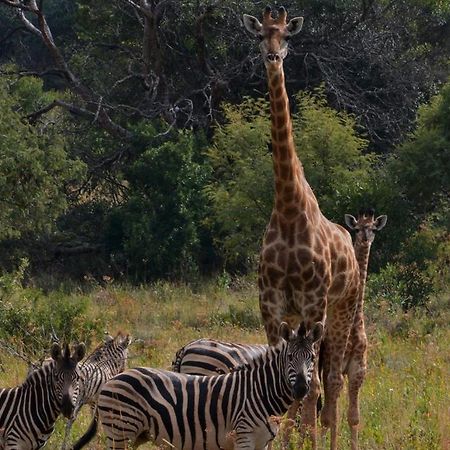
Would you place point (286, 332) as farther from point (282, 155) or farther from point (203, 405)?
point (282, 155)

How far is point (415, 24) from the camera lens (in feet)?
82.2

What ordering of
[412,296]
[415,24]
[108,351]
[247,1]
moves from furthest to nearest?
1. [415,24]
2. [247,1]
3. [412,296]
4. [108,351]

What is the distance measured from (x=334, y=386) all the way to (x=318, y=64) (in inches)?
567

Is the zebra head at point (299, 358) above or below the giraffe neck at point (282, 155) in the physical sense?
below

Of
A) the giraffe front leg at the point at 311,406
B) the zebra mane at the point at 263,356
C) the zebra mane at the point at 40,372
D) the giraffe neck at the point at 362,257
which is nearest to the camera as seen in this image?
the zebra mane at the point at 263,356

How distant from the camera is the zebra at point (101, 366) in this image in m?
8.90

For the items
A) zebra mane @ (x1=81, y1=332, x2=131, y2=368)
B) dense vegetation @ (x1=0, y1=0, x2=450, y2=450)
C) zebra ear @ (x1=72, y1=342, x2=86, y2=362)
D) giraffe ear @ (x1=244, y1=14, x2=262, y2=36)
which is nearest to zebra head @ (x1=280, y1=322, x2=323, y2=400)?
zebra ear @ (x1=72, y1=342, x2=86, y2=362)

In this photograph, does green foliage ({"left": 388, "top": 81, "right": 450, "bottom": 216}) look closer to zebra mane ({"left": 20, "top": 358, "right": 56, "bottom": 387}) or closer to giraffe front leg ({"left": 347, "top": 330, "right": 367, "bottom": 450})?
giraffe front leg ({"left": 347, "top": 330, "right": 367, "bottom": 450})

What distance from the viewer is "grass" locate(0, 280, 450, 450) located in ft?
28.5

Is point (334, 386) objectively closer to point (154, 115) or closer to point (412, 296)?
point (412, 296)

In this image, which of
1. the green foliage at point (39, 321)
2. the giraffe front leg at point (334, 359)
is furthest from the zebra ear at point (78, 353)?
the green foliage at point (39, 321)

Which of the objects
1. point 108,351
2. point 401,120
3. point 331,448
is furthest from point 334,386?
point 401,120

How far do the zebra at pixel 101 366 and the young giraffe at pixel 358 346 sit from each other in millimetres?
1930

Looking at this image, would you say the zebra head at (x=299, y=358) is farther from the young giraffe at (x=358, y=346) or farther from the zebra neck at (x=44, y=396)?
the zebra neck at (x=44, y=396)
